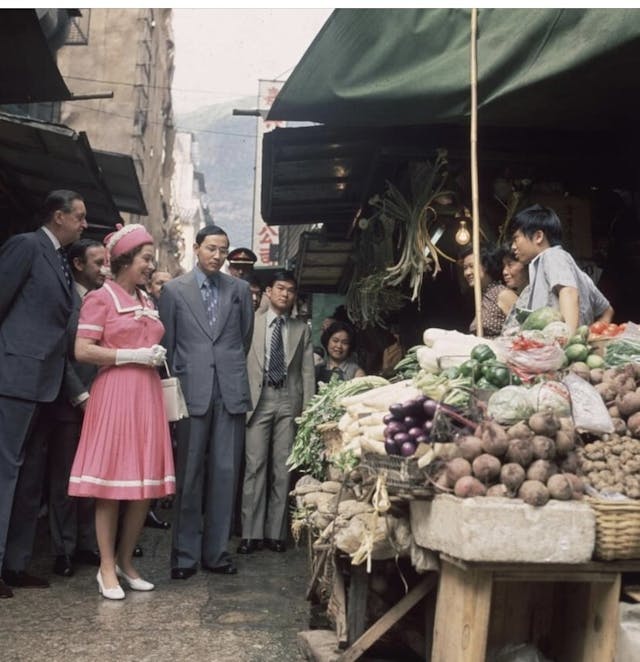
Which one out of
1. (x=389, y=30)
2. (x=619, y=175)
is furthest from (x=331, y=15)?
(x=619, y=175)

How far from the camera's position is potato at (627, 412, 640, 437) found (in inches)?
143

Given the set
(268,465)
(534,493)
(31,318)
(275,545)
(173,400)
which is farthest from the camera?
(268,465)

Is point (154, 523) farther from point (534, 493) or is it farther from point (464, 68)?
point (534, 493)

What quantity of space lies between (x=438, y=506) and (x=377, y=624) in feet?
2.43

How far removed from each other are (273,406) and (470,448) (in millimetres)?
4374

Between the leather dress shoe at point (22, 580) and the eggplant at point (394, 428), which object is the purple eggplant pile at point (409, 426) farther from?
the leather dress shoe at point (22, 580)

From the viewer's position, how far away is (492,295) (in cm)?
645

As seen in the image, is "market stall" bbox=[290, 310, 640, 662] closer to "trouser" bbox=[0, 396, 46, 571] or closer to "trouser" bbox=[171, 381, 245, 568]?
"trouser" bbox=[171, 381, 245, 568]

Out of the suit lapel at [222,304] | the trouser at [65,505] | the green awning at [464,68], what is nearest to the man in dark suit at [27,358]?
the trouser at [65,505]

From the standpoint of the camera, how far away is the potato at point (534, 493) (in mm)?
3186

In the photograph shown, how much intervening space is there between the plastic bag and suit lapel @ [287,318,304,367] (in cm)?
415

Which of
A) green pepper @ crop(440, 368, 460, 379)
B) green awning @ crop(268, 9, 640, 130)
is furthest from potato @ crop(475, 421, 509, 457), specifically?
green awning @ crop(268, 9, 640, 130)

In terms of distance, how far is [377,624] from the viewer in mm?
3781

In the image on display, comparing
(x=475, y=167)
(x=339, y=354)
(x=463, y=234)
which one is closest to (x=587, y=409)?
(x=475, y=167)
